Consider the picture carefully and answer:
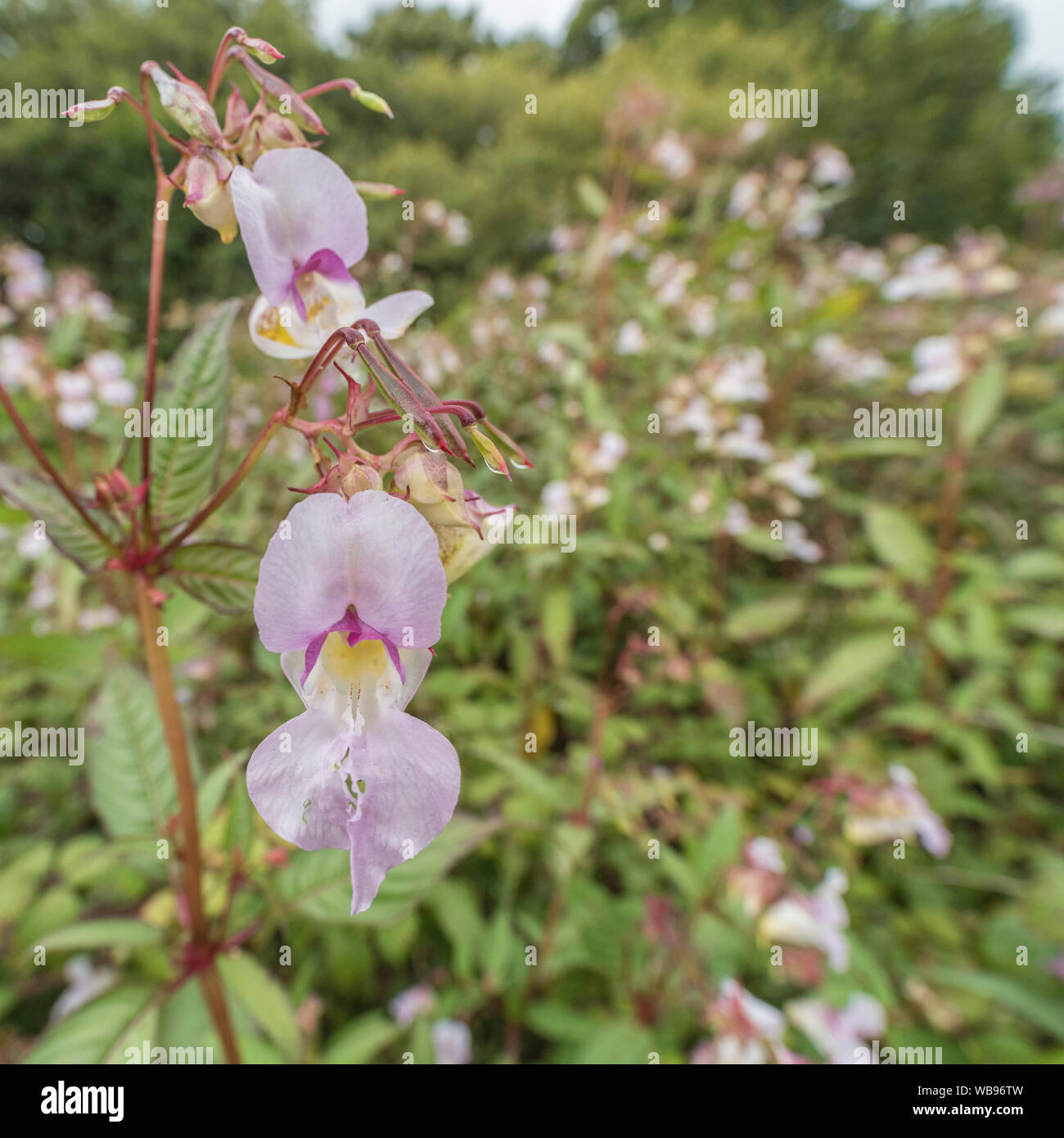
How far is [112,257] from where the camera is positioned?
17.9ft

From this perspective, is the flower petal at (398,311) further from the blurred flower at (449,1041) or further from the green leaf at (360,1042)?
the blurred flower at (449,1041)

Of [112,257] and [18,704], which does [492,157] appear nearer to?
[112,257]

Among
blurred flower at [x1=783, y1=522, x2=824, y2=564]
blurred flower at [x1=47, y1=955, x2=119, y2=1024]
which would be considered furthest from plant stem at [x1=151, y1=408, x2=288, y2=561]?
blurred flower at [x1=783, y1=522, x2=824, y2=564]

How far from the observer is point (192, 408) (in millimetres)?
606

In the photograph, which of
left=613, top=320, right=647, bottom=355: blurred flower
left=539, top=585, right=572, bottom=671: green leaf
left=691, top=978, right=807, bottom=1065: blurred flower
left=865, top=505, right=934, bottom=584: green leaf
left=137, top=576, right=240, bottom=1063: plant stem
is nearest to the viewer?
left=137, top=576, right=240, bottom=1063: plant stem

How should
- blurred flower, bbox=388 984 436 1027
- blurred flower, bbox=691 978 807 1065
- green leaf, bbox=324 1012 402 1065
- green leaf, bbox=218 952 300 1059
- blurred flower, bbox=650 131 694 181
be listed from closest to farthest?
1. green leaf, bbox=218 952 300 1059
2. blurred flower, bbox=691 978 807 1065
3. green leaf, bbox=324 1012 402 1065
4. blurred flower, bbox=388 984 436 1027
5. blurred flower, bbox=650 131 694 181

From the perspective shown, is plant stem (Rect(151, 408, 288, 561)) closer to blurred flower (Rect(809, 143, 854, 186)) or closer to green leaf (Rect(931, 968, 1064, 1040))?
green leaf (Rect(931, 968, 1064, 1040))

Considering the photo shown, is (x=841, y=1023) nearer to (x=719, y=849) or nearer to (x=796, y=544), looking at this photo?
(x=719, y=849)

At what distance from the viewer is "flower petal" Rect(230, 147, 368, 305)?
387 millimetres

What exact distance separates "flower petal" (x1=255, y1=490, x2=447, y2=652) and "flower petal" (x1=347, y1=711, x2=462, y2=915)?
2.8 inches

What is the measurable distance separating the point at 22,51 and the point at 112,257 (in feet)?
9.36

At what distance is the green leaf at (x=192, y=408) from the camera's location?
22.6 inches

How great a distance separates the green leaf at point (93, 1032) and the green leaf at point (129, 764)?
160 mm
